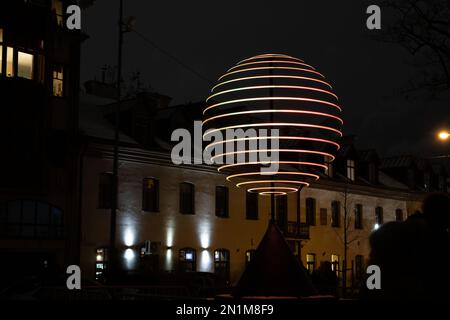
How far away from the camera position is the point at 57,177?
119 feet

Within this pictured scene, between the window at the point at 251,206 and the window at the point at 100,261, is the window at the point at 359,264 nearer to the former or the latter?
the window at the point at 251,206

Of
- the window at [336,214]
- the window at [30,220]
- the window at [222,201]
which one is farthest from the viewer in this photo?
the window at [336,214]

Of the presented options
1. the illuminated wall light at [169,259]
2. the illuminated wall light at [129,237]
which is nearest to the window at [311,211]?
the illuminated wall light at [169,259]

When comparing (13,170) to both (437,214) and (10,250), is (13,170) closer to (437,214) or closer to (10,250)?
(10,250)

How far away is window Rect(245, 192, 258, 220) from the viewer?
46844 millimetres

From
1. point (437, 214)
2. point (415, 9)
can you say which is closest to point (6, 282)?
point (415, 9)

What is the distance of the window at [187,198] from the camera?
42125mm

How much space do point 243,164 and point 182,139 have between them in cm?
3404

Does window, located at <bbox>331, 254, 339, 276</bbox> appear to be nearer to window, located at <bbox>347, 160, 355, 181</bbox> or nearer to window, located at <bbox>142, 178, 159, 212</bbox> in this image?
window, located at <bbox>347, 160, 355, 181</bbox>

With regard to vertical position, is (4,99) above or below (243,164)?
above

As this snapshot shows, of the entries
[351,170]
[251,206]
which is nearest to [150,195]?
[251,206]

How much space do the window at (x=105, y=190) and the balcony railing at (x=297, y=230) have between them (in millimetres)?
13635

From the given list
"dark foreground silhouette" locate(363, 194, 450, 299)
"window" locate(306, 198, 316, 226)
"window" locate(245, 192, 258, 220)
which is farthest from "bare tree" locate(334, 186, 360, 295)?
"dark foreground silhouette" locate(363, 194, 450, 299)

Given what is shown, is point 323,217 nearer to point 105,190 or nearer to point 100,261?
point 105,190
